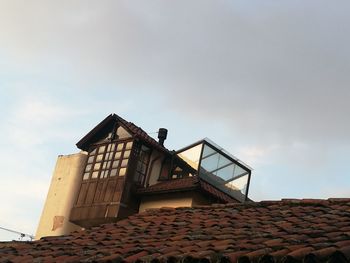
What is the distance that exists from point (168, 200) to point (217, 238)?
12148 millimetres

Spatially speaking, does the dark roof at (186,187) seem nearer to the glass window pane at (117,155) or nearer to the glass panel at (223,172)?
the glass panel at (223,172)

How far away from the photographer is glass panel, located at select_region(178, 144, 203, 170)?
1867 cm

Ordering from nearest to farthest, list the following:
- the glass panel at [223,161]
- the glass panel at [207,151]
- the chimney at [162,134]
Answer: the glass panel at [207,151] → the glass panel at [223,161] → the chimney at [162,134]

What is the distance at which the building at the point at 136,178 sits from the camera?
1820 centimetres

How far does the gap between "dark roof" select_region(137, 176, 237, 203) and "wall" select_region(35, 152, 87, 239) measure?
4554 millimetres

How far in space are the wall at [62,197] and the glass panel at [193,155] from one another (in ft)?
18.7

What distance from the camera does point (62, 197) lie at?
22391mm

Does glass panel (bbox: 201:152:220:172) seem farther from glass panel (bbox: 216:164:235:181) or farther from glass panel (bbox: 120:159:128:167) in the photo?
glass panel (bbox: 120:159:128:167)

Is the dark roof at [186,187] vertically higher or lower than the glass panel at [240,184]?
lower

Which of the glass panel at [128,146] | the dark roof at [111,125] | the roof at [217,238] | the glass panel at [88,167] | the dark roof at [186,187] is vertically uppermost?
the dark roof at [111,125]

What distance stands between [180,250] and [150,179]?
561 inches

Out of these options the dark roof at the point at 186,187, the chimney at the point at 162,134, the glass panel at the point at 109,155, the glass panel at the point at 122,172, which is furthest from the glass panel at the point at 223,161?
the glass panel at the point at 109,155

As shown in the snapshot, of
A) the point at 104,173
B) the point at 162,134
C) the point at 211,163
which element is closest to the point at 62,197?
the point at 104,173

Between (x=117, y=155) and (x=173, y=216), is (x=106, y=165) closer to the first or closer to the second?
(x=117, y=155)
